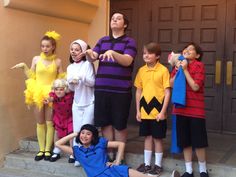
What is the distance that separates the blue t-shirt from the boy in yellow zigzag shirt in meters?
0.43

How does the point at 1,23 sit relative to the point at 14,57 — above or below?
above

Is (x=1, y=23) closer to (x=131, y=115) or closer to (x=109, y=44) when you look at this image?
(x=109, y=44)

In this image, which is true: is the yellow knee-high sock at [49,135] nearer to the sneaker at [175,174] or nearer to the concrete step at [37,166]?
the concrete step at [37,166]

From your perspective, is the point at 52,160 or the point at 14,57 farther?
the point at 14,57

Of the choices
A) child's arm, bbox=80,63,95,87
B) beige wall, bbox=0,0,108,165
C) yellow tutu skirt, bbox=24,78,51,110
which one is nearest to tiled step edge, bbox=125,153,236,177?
child's arm, bbox=80,63,95,87

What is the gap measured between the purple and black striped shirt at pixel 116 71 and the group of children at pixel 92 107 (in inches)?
5.3

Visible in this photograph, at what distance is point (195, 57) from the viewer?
13.8 feet

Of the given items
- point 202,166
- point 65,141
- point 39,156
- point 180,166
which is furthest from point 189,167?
point 39,156

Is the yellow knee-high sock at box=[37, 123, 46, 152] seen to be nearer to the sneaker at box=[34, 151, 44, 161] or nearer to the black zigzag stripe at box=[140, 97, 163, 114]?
the sneaker at box=[34, 151, 44, 161]

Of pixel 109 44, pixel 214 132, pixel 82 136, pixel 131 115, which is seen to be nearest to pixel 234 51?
pixel 214 132

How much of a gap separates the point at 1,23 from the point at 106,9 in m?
2.12

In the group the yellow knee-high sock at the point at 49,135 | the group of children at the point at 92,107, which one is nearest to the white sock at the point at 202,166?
the group of children at the point at 92,107

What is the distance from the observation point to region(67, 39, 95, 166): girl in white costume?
181 inches

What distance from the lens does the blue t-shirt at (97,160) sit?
4.15m
